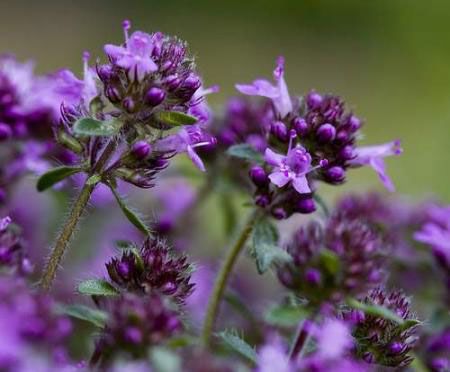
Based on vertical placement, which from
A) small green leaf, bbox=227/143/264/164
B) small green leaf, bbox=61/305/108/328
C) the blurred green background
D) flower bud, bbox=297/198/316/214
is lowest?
small green leaf, bbox=61/305/108/328

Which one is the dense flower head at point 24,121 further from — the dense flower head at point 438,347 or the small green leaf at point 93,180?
the dense flower head at point 438,347

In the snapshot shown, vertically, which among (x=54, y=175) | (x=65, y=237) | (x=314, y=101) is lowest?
(x=65, y=237)

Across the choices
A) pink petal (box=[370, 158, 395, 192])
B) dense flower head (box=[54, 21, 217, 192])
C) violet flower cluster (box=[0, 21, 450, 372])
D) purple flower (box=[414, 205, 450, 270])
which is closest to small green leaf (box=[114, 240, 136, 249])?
violet flower cluster (box=[0, 21, 450, 372])

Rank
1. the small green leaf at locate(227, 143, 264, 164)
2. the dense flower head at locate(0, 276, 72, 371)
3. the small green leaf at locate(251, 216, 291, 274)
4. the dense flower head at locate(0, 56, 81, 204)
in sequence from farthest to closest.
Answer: the dense flower head at locate(0, 56, 81, 204)
the small green leaf at locate(227, 143, 264, 164)
the small green leaf at locate(251, 216, 291, 274)
the dense flower head at locate(0, 276, 72, 371)

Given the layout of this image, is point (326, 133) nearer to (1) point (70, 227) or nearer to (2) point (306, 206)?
(2) point (306, 206)

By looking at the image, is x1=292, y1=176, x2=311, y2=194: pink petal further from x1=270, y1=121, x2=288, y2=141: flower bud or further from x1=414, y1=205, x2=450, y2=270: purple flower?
x1=414, y1=205, x2=450, y2=270: purple flower

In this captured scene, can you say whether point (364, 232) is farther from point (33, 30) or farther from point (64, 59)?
point (33, 30)

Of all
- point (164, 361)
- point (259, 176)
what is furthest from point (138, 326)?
point (259, 176)
